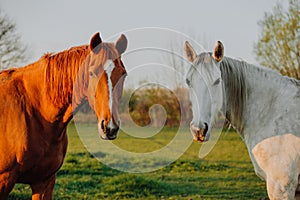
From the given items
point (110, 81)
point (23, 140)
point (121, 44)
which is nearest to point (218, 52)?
point (121, 44)

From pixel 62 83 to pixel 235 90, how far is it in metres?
1.76

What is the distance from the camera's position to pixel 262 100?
3990 mm

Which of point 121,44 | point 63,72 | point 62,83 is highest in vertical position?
point 121,44

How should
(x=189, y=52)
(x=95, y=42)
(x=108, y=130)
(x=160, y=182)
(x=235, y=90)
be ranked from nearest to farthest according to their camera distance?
(x=108, y=130) → (x=95, y=42) → (x=189, y=52) → (x=235, y=90) → (x=160, y=182)

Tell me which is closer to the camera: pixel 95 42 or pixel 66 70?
pixel 95 42

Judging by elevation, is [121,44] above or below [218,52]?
above

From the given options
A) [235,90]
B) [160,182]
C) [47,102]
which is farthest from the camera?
[160,182]

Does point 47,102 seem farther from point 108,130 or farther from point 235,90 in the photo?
point 235,90

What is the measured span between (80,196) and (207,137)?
4660 millimetres

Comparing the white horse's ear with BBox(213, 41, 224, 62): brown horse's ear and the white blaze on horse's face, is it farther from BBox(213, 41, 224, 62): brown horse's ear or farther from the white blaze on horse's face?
the white blaze on horse's face

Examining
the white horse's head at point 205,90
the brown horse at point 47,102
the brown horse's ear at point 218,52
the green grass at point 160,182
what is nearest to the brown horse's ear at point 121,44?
the brown horse at point 47,102

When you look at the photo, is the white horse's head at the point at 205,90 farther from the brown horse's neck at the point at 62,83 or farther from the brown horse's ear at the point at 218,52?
the brown horse's neck at the point at 62,83

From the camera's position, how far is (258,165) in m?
3.76

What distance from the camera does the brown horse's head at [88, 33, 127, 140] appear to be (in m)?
3.22
